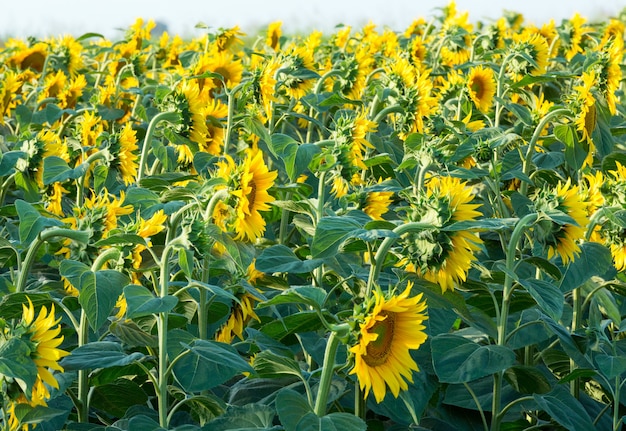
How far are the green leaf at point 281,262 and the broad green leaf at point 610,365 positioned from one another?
569 mm

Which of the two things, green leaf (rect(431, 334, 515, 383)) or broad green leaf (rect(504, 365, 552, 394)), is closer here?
green leaf (rect(431, 334, 515, 383))

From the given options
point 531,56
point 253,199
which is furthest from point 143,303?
point 531,56

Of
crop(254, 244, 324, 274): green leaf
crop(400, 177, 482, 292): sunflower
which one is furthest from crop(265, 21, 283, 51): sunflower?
crop(400, 177, 482, 292): sunflower

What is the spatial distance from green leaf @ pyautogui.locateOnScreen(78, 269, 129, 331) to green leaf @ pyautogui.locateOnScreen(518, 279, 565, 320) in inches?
28.4

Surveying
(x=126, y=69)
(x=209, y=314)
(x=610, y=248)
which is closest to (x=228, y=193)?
(x=209, y=314)

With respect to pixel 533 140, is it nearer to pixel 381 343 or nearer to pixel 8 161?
pixel 381 343

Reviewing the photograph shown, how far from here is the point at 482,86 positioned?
10.8ft

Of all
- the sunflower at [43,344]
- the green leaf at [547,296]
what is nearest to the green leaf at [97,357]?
the sunflower at [43,344]

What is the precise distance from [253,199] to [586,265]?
69 cm

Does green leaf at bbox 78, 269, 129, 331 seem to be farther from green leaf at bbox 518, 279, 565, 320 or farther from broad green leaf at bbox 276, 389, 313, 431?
green leaf at bbox 518, 279, 565, 320

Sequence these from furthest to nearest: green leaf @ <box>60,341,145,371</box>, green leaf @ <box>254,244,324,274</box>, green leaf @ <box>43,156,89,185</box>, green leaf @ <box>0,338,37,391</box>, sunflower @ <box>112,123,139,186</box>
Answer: sunflower @ <box>112,123,139,186</box> → green leaf @ <box>43,156,89,185</box> → green leaf @ <box>254,244,324,274</box> → green leaf @ <box>60,341,145,371</box> → green leaf @ <box>0,338,37,391</box>

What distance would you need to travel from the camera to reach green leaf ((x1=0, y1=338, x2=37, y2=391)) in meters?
1.36

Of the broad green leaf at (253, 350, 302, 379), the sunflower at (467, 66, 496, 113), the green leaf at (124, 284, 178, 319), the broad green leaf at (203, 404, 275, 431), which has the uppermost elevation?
the sunflower at (467, 66, 496, 113)

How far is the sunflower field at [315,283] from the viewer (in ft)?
5.15
